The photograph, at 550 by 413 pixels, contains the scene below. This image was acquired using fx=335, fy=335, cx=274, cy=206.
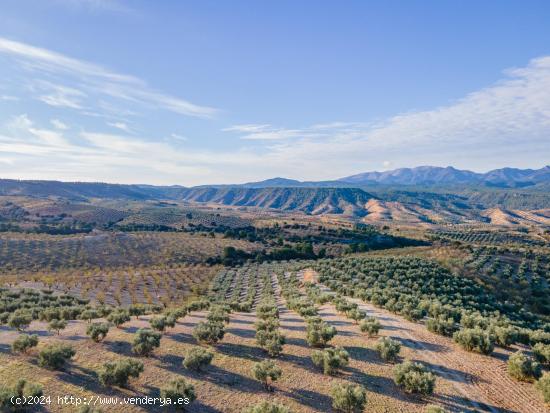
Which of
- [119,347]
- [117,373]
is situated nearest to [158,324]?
[119,347]

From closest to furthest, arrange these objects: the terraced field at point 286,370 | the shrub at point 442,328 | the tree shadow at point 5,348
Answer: the terraced field at point 286,370 < the tree shadow at point 5,348 < the shrub at point 442,328

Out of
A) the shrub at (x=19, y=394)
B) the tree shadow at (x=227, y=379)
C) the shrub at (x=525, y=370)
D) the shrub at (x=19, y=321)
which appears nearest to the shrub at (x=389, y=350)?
the shrub at (x=525, y=370)

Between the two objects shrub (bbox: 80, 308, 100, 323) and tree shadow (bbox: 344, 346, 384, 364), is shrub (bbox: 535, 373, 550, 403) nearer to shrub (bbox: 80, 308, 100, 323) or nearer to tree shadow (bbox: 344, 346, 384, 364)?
tree shadow (bbox: 344, 346, 384, 364)

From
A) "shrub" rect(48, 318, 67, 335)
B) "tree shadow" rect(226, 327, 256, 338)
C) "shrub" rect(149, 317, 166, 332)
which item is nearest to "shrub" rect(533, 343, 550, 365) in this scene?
"tree shadow" rect(226, 327, 256, 338)

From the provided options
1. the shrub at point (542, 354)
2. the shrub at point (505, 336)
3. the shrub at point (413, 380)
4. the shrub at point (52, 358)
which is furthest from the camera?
the shrub at point (505, 336)

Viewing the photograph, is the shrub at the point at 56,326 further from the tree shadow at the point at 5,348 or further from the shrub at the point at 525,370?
the shrub at the point at 525,370

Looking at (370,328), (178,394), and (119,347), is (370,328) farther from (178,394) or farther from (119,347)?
(119,347)
